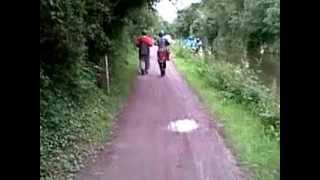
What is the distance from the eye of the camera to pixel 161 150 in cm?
1056

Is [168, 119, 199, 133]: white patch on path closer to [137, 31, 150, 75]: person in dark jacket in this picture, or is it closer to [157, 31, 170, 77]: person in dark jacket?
[137, 31, 150, 75]: person in dark jacket

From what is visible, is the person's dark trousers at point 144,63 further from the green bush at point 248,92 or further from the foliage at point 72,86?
the foliage at point 72,86

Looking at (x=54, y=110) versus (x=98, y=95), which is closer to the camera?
(x=54, y=110)

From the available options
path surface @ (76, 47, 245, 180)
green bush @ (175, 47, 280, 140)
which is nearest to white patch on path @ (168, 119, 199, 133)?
path surface @ (76, 47, 245, 180)

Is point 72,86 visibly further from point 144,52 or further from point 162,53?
point 162,53

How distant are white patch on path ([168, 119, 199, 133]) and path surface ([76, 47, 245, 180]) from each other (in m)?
0.14

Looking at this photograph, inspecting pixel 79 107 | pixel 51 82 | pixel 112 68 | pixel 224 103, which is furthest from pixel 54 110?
pixel 112 68

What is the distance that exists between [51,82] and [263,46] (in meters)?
16.9

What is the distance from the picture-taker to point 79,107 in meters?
12.6

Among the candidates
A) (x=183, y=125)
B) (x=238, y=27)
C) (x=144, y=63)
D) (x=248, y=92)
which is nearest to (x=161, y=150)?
(x=183, y=125)

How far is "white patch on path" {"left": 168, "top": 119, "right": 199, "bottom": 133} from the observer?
41.2 feet

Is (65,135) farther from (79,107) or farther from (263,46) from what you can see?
(263,46)

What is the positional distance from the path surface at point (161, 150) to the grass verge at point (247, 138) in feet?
0.75

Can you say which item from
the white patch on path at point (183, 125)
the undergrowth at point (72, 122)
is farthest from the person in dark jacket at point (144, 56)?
the white patch on path at point (183, 125)
